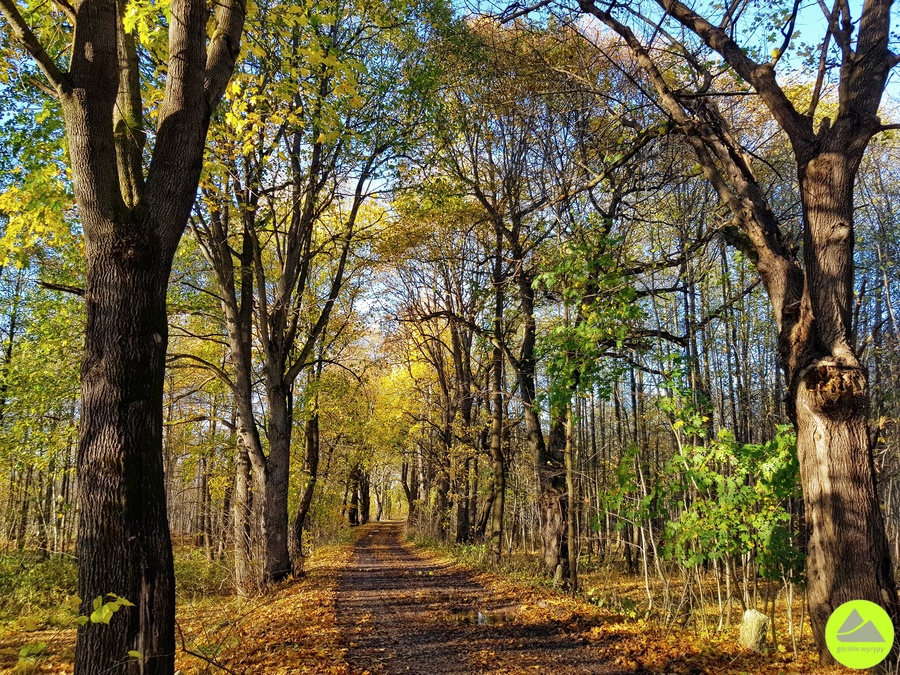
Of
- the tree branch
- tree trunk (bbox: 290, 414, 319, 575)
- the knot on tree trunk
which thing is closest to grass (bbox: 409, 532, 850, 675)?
the knot on tree trunk

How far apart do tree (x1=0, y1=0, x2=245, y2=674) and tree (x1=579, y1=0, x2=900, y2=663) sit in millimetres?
5227

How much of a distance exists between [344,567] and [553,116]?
12880 mm

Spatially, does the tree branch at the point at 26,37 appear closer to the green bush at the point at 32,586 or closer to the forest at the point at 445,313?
the forest at the point at 445,313

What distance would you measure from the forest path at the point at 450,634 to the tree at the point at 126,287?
307cm

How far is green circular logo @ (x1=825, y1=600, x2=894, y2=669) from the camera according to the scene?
428 cm

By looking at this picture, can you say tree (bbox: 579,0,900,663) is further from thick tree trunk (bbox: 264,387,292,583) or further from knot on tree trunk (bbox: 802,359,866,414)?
thick tree trunk (bbox: 264,387,292,583)

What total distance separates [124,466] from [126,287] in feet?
3.77

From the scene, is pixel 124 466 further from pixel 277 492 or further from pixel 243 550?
pixel 277 492

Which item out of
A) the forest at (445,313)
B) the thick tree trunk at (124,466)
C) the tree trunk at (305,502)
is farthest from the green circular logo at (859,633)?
the tree trunk at (305,502)

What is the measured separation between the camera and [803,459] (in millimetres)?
4965

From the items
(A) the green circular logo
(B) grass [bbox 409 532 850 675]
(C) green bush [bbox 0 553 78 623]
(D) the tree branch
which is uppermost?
(D) the tree branch

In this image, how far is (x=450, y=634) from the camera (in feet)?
22.8

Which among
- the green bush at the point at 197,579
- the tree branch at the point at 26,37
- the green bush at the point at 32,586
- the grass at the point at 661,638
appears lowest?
the green bush at the point at 197,579

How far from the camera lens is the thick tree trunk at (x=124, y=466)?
10.4ft
